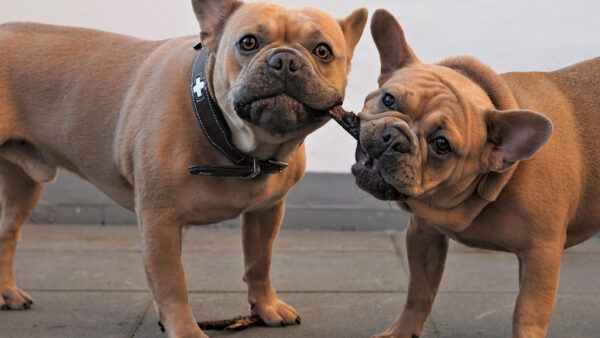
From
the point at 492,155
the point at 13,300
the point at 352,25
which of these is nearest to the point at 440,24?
the point at 352,25

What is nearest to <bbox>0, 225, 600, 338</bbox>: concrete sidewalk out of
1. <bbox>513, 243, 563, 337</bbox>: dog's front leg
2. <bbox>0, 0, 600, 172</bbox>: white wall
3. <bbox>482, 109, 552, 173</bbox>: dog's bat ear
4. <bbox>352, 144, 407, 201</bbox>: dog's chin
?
<bbox>513, 243, 563, 337</bbox>: dog's front leg

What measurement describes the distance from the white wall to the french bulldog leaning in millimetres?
2193

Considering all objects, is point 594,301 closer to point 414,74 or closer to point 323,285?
point 323,285

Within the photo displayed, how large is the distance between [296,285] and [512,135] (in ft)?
7.76

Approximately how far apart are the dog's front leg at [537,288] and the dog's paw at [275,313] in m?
1.41

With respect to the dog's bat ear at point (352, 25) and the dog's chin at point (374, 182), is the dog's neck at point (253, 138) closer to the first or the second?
the dog's chin at point (374, 182)

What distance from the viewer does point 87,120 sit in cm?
441

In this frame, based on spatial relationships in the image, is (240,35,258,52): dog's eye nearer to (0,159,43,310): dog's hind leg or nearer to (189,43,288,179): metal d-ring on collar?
(189,43,288,179): metal d-ring on collar

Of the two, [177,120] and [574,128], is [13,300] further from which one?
[574,128]

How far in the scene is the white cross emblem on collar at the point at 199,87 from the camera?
12.7 feet

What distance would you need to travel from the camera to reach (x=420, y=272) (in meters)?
4.10

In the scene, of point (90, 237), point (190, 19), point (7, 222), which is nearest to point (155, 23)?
point (190, 19)

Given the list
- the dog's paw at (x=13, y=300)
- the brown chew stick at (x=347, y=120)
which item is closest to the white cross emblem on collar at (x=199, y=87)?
the brown chew stick at (x=347, y=120)

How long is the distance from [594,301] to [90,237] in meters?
3.72
